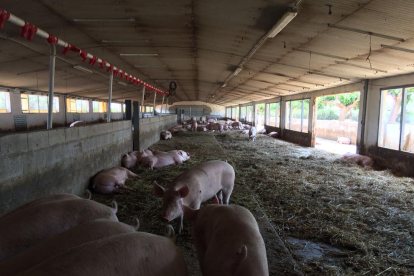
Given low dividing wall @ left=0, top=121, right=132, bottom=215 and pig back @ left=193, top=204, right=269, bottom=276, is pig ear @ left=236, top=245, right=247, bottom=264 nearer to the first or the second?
pig back @ left=193, top=204, right=269, bottom=276

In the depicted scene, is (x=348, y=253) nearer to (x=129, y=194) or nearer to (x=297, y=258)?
(x=297, y=258)

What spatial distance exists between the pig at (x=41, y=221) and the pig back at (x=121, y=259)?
3.02ft

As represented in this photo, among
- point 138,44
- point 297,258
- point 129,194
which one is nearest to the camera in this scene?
point 297,258

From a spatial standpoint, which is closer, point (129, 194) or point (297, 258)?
point (297, 258)

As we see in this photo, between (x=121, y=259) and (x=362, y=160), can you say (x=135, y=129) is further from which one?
(x=121, y=259)

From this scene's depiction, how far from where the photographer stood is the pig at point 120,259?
137 cm

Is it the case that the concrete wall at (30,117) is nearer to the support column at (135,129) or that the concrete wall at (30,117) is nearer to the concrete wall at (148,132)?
the concrete wall at (148,132)

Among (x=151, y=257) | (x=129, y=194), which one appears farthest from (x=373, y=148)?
(x=151, y=257)

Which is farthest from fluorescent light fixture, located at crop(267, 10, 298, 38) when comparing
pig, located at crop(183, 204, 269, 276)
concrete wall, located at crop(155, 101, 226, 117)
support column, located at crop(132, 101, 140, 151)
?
concrete wall, located at crop(155, 101, 226, 117)

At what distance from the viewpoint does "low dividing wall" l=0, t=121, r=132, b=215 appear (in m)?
3.36

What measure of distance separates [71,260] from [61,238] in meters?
0.65

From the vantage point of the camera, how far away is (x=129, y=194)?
5.20 m

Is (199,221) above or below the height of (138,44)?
below

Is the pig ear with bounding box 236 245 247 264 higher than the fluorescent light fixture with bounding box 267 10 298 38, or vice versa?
the fluorescent light fixture with bounding box 267 10 298 38
